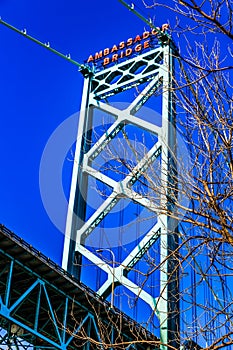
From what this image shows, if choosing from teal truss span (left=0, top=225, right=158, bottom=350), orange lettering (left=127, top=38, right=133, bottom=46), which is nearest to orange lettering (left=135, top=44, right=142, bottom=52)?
orange lettering (left=127, top=38, right=133, bottom=46)

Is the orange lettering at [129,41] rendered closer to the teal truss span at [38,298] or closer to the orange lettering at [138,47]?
Result: the orange lettering at [138,47]

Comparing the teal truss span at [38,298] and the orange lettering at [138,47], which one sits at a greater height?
the orange lettering at [138,47]

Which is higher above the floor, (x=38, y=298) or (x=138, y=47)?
(x=138, y=47)

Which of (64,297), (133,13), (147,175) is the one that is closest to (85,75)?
(133,13)

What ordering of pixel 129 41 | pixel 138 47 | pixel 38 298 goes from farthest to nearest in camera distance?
pixel 129 41 → pixel 138 47 → pixel 38 298

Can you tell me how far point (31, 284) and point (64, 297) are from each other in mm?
1351

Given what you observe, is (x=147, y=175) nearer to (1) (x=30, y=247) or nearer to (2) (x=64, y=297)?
(1) (x=30, y=247)

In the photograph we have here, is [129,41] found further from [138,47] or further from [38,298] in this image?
[38,298]

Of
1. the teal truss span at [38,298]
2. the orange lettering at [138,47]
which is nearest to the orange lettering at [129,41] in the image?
the orange lettering at [138,47]

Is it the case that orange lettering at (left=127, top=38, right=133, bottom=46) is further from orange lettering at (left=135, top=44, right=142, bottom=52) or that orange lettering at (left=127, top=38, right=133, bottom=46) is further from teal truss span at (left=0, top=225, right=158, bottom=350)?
teal truss span at (left=0, top=225, right=158, bottom=350)

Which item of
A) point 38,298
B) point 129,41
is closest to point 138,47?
point 129,41

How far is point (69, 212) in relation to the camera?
92.0 feet

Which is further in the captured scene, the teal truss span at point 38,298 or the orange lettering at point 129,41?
the orange lettering at point 129,41

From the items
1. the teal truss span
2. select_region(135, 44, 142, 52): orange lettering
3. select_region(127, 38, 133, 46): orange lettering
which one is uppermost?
select_region(127, 38, 133, 46): orange lettering
